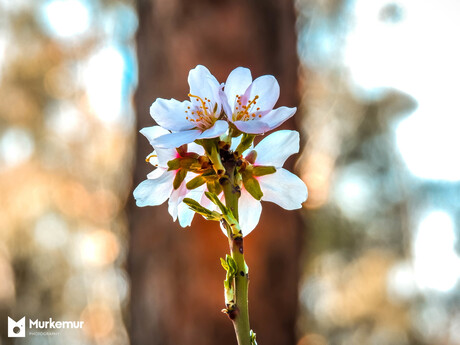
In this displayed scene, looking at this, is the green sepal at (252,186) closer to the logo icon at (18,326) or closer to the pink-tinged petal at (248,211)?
the pink-tinged petal at (248,211)

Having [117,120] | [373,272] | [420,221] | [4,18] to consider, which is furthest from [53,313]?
[420,221]

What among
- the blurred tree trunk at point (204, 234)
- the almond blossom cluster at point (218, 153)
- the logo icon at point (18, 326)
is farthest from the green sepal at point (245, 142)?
the logo icon at point (18, 326)

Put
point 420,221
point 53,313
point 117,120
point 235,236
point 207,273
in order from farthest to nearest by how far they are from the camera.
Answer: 1. point 420,221
2. point 53,313
3. point 117,120
4. point 207,273
5. point 235,236

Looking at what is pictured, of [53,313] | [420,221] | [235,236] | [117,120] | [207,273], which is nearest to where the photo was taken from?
[235,236]

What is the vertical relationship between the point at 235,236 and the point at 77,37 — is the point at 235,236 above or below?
below

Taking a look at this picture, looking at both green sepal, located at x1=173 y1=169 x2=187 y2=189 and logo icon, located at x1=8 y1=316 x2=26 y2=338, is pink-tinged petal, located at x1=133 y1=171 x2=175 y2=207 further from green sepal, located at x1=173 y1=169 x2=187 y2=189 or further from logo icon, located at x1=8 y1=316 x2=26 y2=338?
A: logo icon, located at x1=8 y1=316 x2=26 y2=338

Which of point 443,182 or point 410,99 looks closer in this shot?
point 410,99

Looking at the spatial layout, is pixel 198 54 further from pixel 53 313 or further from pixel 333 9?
pixel 53 313

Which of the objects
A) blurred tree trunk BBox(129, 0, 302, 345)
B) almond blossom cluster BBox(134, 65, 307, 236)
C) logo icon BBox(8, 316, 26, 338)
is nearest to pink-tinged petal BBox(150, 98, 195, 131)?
almond blossom cluster BBox(134, 65, 307, 236)
